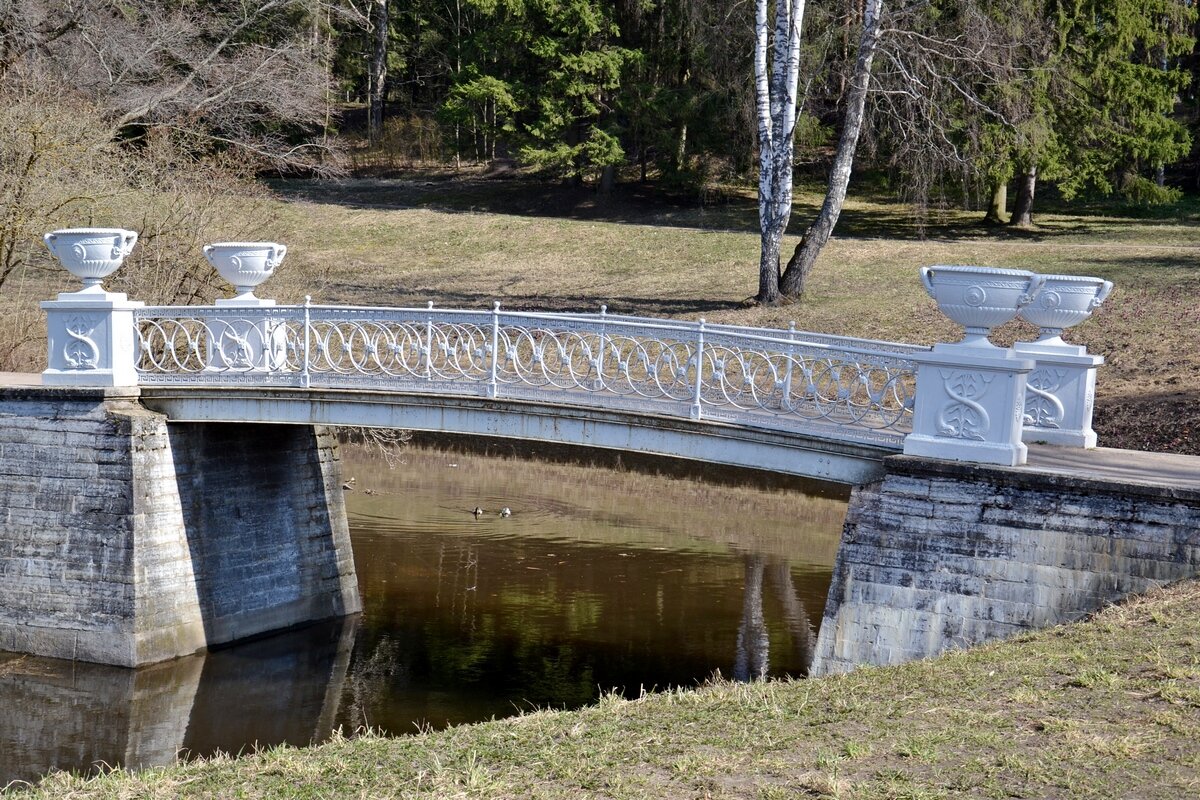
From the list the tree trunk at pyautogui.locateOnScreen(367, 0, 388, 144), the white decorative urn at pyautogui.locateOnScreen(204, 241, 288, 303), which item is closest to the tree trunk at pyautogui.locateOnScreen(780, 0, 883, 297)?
the white decorative urn at pyautogui.locateOnScreen(204, 241, 288, 303)

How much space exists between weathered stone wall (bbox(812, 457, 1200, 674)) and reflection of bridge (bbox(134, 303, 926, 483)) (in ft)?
2.35

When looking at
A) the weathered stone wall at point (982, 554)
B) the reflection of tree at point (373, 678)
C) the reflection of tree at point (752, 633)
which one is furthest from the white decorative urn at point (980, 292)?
the reflection of tree at point (373, 678)

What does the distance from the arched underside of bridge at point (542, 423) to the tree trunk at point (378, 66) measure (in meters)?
31.7

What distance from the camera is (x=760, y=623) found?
606 inches

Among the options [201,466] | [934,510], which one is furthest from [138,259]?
[934,510]

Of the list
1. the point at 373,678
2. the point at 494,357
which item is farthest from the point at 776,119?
the point at 373,678

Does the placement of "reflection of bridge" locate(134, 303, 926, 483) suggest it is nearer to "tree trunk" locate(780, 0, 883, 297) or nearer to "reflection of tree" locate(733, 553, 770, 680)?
"reflection of tree" locate(733, 553, 770, 680)

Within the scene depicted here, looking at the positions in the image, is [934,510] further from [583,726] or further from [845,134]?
[845,134]

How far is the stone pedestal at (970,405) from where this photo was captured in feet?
32.6

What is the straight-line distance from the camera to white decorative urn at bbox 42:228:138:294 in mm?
13875

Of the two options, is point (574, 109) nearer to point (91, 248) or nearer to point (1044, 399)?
point (91, 248)

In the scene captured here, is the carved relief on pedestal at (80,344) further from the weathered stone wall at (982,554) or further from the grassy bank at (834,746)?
the weathered stone wall at (982,554)

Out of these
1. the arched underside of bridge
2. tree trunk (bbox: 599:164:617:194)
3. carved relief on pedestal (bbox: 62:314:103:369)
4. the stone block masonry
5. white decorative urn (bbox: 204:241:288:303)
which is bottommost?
the stone block masonry

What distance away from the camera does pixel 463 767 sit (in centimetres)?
645
